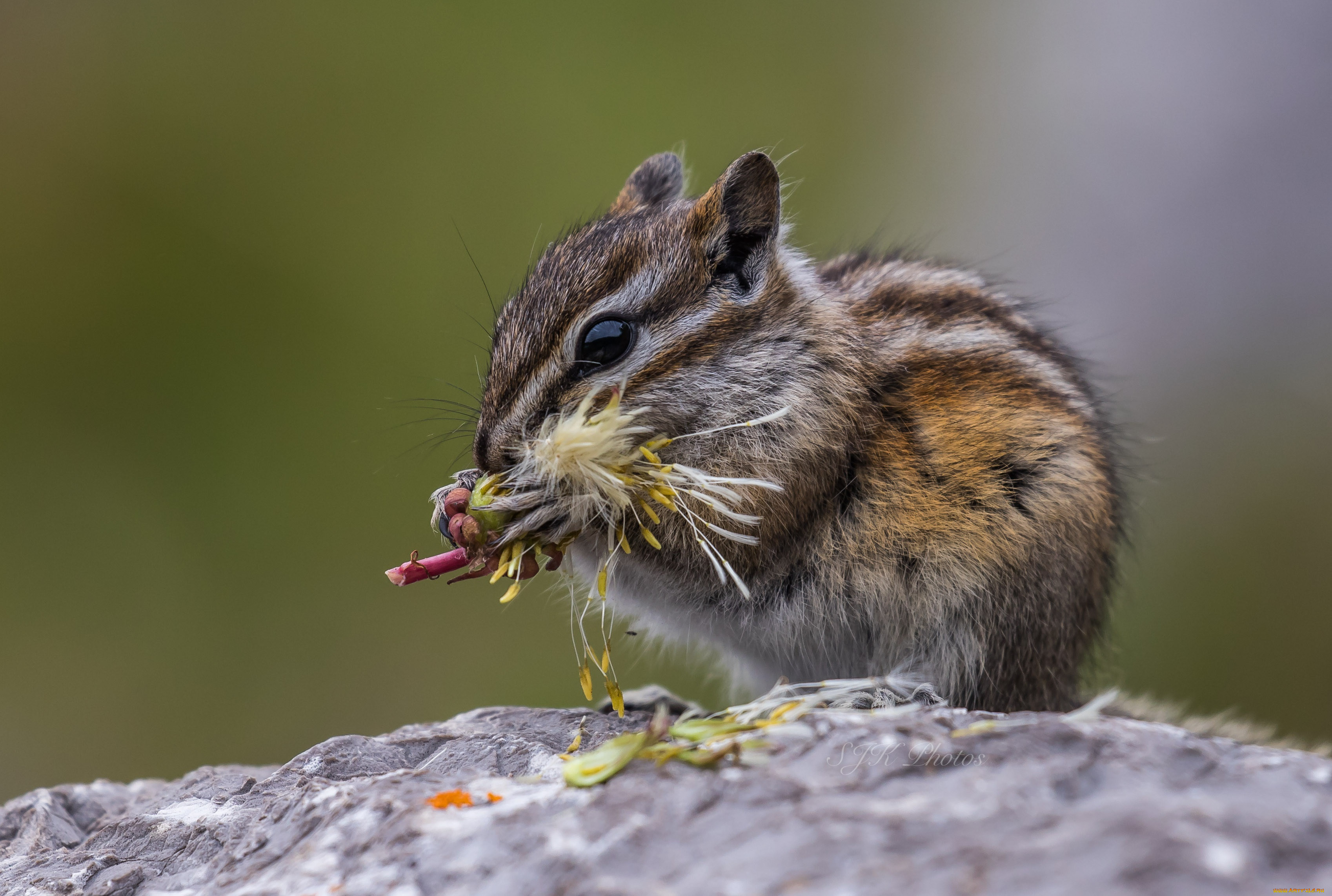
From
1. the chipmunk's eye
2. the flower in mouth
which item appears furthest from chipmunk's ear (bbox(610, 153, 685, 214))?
the flower in mouth

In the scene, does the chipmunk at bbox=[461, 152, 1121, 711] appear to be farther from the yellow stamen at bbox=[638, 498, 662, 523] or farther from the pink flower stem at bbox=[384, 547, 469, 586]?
the pink flower stem at bbox=[384, 547, 469, 586]

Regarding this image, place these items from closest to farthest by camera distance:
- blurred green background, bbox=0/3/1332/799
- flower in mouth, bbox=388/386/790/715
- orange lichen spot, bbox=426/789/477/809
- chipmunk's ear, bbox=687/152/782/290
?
orange lichen spot, bbox=426/789/477/809
flower in mouth, bbox=388/386/790/715
chipmunk's ear, bbox=687/152/782/290
blurred green background, bbox=0/3/1332/799

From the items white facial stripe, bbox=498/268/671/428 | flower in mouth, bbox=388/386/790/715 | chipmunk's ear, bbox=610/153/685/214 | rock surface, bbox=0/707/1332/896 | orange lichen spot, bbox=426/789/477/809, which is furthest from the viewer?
chipmunk's ear, bbox=610/153/685/214

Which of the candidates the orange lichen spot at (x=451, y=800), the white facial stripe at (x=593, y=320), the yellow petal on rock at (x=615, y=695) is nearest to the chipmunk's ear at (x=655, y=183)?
the white facial stripe at (x=593, y=320)

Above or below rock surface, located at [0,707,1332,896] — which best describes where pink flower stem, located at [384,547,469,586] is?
above

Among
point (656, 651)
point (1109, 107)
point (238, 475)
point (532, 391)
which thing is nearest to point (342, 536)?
point (238, 475)

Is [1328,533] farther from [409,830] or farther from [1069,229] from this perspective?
[409,830]

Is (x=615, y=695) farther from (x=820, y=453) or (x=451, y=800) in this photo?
(x=820, y=453)
